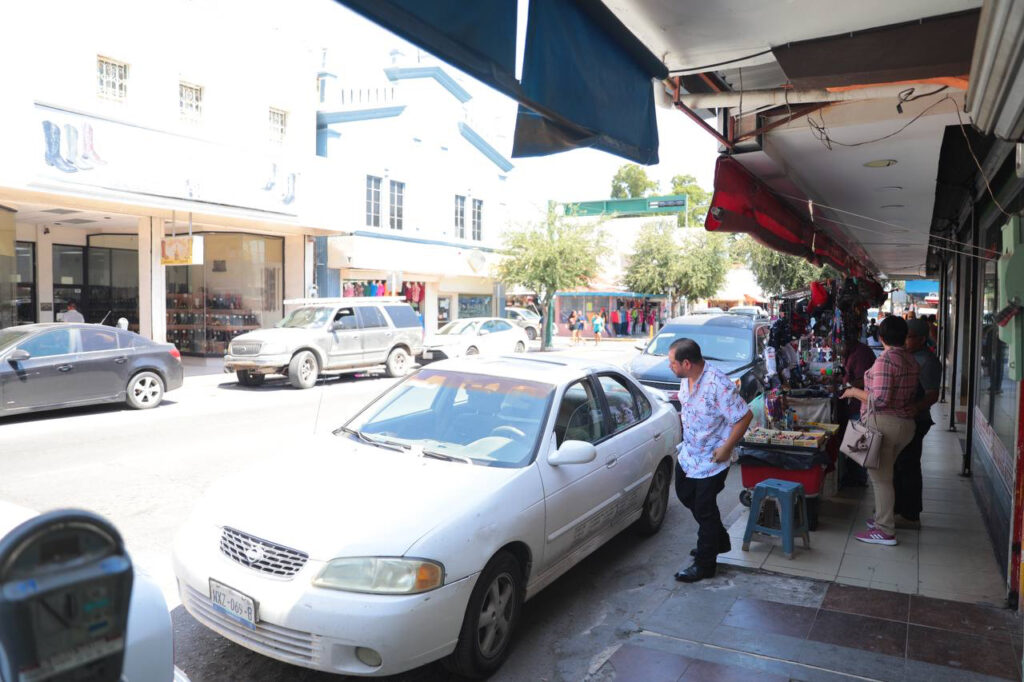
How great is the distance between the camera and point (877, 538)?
6039mm

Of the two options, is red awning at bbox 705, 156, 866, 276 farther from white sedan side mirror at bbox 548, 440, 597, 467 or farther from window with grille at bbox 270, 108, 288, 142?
window with grille at bbox 270, 108, 288, 142

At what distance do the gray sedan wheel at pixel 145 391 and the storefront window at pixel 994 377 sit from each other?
12461 mm

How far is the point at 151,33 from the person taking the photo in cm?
1755

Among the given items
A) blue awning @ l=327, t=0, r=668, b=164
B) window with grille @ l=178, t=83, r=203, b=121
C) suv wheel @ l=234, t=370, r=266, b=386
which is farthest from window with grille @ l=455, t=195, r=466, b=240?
blue awning @ l=327, t=0, r=668, b=164

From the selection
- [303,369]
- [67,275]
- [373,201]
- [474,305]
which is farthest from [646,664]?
[474,305]

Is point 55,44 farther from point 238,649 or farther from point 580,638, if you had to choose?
point 580,638

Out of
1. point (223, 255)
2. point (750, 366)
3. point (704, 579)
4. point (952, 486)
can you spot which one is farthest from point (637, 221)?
point (704, 579)

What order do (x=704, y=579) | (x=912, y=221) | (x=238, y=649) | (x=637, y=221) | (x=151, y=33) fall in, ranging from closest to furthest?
(x=238, y=649) → (x=704, y=579) → (x=912, y=221) → (x=151, y=33) → (x=637, y=221)

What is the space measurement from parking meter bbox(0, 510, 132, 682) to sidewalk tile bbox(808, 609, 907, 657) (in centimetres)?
429

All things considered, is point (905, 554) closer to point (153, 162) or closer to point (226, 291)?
point (153, 162)

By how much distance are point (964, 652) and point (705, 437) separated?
6.26 feet

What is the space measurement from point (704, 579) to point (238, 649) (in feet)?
10.3

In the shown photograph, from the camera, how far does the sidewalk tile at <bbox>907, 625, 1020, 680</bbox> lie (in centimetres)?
395

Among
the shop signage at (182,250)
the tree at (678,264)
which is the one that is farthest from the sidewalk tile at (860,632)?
the tree at (678,264)
